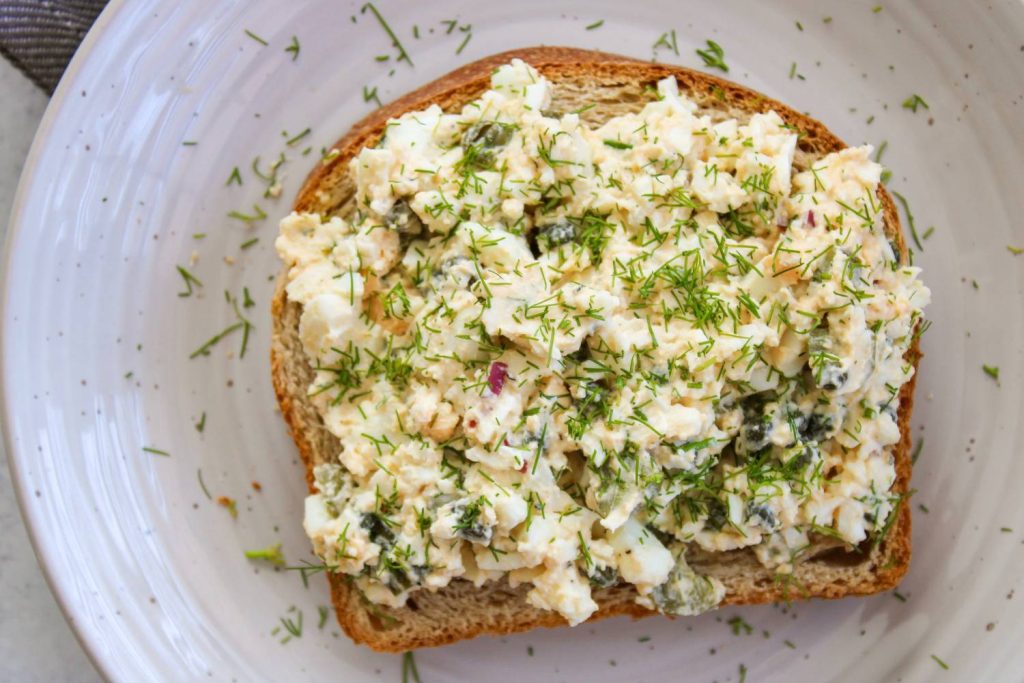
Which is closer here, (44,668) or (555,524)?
(555,524)

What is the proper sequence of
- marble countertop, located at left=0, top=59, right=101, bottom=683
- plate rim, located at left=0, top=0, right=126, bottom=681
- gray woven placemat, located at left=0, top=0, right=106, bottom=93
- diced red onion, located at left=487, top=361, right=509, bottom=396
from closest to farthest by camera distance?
1. diced red onion, located at left=487, top=361, right=509, bottom=396
2. plate rim, located at left=0, top=0, right=126, bottom=681
3. gray woven placemat, located at left=0, top=0, right=106, bottom=93
4. marble countertop, located at left=0, top=59, right=101, bottom=683

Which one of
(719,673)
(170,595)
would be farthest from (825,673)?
(170,595)

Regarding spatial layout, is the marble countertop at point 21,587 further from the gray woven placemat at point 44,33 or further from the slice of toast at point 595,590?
the slice of toast at point 595,590

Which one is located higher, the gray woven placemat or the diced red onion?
→ the gray woven placemat

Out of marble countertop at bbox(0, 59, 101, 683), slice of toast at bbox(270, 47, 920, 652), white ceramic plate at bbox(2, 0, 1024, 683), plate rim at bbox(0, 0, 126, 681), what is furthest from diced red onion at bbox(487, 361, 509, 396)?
marble countertop at bbox(0, 59, 101, 683)

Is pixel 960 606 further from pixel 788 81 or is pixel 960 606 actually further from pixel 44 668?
pixel 44 668

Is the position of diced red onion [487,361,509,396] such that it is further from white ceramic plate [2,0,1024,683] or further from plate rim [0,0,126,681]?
plate rim [0,0,126,681]
